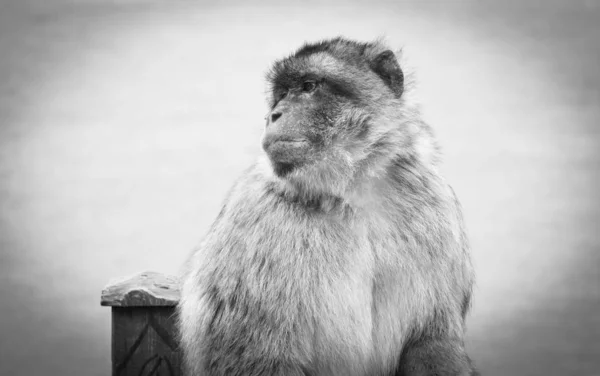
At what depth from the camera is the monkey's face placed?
116 inches

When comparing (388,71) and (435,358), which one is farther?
(388,71)

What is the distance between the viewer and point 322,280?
9.64ft

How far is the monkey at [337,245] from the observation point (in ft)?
9.64

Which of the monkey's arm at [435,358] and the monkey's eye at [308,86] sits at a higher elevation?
the monkey's eye at [308,86]

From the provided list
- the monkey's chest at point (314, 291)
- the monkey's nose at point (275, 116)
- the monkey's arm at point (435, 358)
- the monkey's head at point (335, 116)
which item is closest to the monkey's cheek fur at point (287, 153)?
the monkey's head at point (335, 116)

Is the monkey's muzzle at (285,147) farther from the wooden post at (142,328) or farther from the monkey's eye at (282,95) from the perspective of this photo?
the wooden post at (142,328)

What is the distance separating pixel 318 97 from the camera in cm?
306

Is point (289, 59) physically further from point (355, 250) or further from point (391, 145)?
point (355, 250)

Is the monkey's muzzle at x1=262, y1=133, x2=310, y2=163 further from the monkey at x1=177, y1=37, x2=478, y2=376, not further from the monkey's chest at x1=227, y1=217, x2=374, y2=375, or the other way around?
the monkey's chest at x1=227, y1=217, x2=374, y2=375

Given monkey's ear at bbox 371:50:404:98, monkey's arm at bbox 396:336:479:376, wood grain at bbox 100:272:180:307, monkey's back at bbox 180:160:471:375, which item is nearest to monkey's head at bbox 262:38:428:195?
monkey's ear at bbox 371:50:404:98

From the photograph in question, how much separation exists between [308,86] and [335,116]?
17cm

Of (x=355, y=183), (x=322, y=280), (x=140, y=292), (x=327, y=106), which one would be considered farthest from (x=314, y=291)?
(x=140, y=292)

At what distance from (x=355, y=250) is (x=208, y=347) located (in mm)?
700

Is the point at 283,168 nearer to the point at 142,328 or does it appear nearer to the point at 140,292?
the point at 140,292
